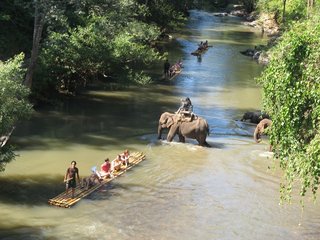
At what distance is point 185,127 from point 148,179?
5.09 metres

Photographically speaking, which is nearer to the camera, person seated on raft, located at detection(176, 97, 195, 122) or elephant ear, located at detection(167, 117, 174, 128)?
elephant ear, located at detection(167, 117, 174, 128)

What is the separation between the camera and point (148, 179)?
65.4 ft

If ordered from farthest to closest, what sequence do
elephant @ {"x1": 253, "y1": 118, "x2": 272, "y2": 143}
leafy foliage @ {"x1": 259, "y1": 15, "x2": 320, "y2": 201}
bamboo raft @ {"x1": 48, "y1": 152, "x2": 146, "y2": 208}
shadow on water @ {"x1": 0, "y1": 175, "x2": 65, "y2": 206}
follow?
1. elephant @ {"x1": 253, "y1": 118, "x2": 272, "y2": 143}
2. shadow on water @ {"x1": 0, "y1": 175, "x2": 65, "y2": 206}
3. bamboo raft @ {"x1": 48, "y1": 152, "x2": 146, "y2": 208}
4. leafy foliage @ {"x1": 259, "y1": 15, "x2": 320, "y2": 201}

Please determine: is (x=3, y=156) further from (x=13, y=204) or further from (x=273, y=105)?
(x=273, y=105)

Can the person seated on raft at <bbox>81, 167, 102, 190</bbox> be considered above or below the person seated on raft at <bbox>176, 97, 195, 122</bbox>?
below

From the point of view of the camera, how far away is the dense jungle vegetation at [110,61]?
1208 centimetres

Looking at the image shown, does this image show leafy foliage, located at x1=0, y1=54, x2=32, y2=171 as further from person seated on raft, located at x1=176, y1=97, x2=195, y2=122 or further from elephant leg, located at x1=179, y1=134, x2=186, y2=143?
person seated on raft, located at x1=176, y1=97, x2=195, y2=122

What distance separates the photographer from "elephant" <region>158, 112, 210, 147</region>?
23984mm

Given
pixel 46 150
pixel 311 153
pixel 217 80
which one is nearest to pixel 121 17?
pixel 217 80

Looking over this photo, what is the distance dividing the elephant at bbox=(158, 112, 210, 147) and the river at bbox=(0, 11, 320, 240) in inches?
16.4

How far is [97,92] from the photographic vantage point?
33.7m

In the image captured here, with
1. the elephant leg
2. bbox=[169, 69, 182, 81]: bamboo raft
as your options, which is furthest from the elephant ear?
bbox=[169, 69, 182, 81]: bamboo raft

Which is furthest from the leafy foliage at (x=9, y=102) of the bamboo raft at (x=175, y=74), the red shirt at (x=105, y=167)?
the bamboo raft at (x=175, y=74)

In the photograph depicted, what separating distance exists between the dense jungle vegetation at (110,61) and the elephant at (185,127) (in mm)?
4861
